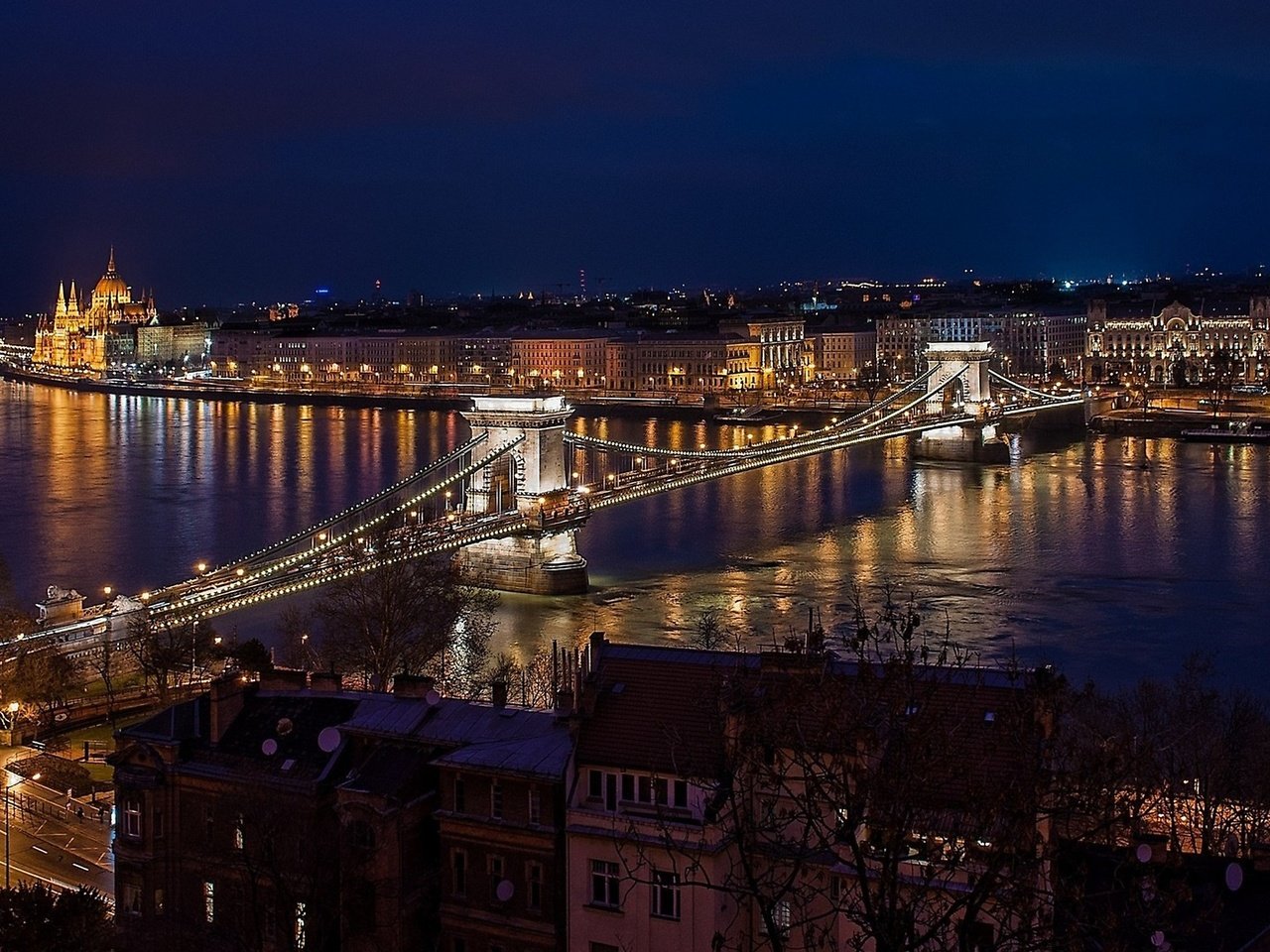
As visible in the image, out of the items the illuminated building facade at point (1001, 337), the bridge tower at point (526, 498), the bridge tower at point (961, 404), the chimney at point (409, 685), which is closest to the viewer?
the chimney at point (409, 685)

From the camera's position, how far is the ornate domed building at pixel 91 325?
73.8 metres

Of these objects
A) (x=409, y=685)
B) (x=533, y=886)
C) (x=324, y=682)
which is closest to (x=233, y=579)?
(x=324, y=682)

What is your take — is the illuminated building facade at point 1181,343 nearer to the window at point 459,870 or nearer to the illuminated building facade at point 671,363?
the illuminated building facade at point 671,363

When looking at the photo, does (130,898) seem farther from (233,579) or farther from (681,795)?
(233,579)

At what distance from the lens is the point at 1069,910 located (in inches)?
125

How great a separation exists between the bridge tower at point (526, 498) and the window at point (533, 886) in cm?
1006

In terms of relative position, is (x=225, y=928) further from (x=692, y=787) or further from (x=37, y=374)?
(x=37, y=374)

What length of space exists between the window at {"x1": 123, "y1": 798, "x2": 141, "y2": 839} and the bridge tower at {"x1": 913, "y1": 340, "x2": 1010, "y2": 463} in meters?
24.5

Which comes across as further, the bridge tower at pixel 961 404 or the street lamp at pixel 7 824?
the bridge tower at pixel 961 404

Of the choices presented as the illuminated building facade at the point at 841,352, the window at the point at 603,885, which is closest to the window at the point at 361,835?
the window at the point at 603,885

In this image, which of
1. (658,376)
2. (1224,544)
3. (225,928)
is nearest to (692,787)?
(225,928)

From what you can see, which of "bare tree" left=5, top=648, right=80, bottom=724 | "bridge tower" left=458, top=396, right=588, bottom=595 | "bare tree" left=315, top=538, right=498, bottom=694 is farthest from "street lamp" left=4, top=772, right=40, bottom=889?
"bridge tower" left=458, top=396, right=588, bottom=595

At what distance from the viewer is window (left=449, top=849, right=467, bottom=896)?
5.43m

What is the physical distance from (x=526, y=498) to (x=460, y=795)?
38.2 ft
